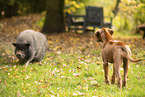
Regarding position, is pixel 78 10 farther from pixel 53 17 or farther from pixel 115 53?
pixel 115 53

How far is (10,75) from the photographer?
5.49 meters

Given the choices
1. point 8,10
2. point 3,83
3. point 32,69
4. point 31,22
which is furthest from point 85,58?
point 8,10

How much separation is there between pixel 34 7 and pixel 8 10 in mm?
3670

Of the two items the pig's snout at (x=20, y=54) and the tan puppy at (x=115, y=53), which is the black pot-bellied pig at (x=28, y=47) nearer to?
the pig's snout at (x=20, y=54)

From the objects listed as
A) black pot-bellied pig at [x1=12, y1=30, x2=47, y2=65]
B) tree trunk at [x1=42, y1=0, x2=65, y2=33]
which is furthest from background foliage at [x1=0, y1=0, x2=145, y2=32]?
black pot-bellied pig at [x1=12, y1=30, x2=47, y2=65]

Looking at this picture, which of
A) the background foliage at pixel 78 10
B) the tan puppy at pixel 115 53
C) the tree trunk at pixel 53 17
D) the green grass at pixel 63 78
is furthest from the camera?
the background foliage at pixel 78 10

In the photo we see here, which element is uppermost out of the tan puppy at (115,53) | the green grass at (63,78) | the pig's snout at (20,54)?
the tan puppy at (115,53)

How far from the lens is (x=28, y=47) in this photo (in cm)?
646

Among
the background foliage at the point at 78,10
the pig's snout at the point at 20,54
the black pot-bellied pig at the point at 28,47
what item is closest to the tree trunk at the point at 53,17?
the background foliage at the point at 78,10

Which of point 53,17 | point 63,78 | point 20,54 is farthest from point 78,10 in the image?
point 63,78

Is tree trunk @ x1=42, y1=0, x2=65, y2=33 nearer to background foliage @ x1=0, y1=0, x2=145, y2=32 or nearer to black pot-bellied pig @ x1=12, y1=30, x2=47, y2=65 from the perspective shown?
background foliage @ x1=0, y1=0, x2=145, y2=32

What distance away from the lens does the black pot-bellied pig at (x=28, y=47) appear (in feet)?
20.9

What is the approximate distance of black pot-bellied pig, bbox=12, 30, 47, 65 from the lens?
6.36 metres

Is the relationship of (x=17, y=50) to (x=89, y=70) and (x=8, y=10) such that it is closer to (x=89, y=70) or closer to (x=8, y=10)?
(x=89, y=70)
